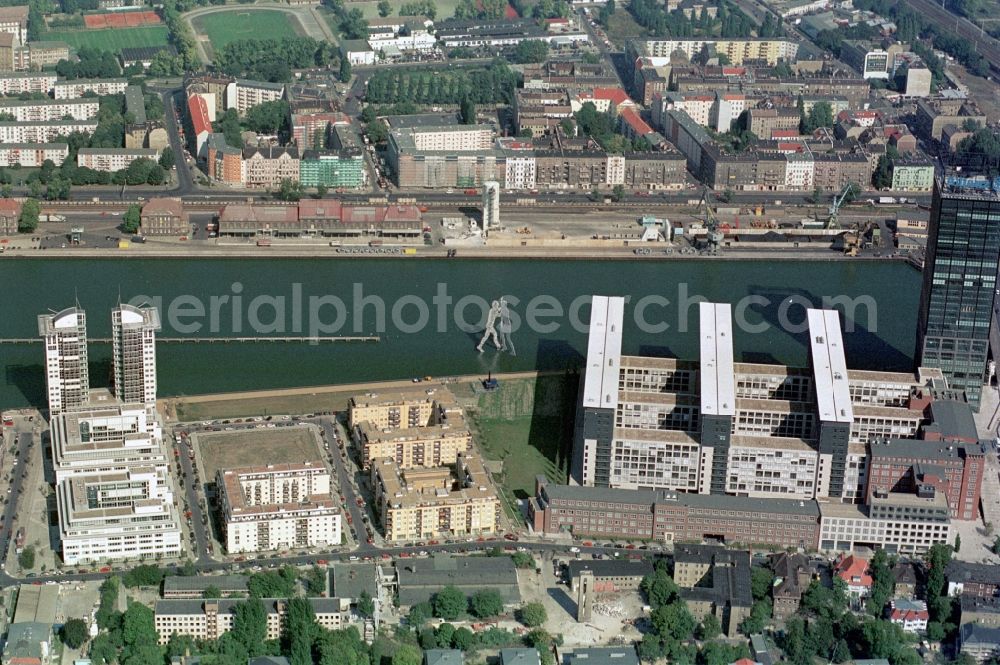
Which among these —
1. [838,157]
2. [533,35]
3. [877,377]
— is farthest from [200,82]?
[877,377]

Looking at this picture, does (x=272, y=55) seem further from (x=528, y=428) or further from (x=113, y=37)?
(x=528, y=428)

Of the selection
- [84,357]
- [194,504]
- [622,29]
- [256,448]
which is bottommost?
[194,504]

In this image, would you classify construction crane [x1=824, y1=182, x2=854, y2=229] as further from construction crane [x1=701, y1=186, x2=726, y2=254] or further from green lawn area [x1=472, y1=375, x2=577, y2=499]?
green lawn area [x1=472, y1=375, x2=577, y2=499]

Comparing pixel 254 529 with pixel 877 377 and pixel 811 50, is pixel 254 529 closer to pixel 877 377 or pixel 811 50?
pixel 877 377

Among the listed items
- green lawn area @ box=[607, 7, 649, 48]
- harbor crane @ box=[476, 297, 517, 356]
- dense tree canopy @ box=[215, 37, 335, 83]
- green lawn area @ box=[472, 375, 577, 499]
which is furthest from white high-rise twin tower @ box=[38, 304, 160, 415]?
green lawn area @ box=[607, 7, 649, 48]

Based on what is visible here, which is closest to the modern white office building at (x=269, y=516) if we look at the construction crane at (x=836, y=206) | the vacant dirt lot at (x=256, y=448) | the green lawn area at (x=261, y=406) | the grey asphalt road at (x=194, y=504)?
the grey asphalt road at (x=194, y=504)

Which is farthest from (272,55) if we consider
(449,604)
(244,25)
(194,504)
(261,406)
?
(449,604)
